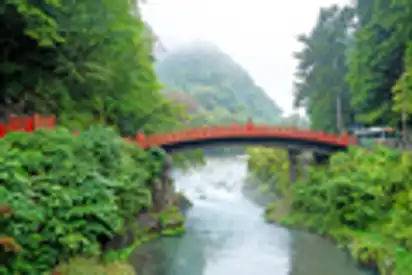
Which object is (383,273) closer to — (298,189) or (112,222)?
(112,222)

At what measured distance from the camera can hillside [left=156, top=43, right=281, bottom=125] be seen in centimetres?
9181

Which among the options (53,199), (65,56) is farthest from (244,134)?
(53,199)

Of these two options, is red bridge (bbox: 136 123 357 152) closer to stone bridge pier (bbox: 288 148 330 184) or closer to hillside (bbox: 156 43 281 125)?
stone bridge pier (bbox: 288 148 330 184)

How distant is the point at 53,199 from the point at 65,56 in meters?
8.76

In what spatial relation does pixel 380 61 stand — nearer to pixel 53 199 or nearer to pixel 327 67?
pixel 327 67

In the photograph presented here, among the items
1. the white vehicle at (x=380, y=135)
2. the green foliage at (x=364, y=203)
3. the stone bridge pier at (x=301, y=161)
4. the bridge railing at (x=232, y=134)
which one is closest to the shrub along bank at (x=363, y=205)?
the green foliage at (x=364, y=203)

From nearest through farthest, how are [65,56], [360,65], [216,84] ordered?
[65,56]
[360,65]
[216,84]

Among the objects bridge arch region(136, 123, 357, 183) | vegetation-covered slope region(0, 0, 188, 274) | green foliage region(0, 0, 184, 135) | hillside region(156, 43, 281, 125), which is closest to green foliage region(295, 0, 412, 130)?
bridge arch region(136, 123, 357, 183)

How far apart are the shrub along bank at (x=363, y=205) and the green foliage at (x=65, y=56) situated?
42.2 ft

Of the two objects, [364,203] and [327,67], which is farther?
[327,67]

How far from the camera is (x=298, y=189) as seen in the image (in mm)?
27578

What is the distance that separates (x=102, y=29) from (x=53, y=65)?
267 cm

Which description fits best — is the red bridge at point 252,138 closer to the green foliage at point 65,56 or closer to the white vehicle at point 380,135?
the white vehicle at point 380,135

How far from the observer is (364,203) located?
2164cm
